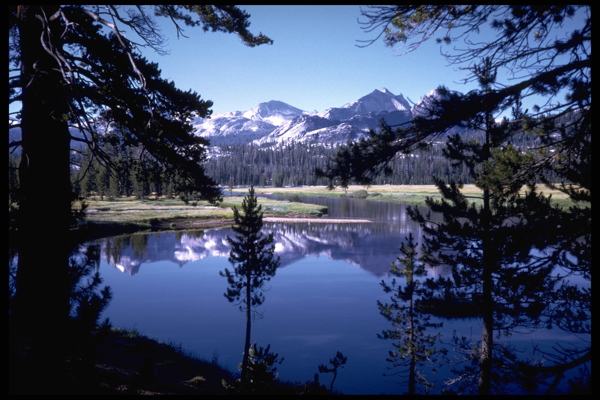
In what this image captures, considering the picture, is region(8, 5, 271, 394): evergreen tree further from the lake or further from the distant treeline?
the lake

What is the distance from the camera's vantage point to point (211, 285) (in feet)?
83.3

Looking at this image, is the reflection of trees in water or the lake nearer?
the lake


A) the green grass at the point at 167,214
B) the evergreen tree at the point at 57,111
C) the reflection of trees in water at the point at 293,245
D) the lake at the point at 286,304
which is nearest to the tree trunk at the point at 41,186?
the evergreen tree at the point at 57,111

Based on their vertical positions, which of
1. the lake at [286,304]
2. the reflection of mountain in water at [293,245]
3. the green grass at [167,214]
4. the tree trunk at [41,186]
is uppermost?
the tree trunk at [41,186]

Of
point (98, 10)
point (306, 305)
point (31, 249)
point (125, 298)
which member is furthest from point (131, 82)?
point (125, 298)

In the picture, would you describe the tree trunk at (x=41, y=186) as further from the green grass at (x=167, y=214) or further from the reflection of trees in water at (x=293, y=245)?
the green grass at (x=167, y=214)

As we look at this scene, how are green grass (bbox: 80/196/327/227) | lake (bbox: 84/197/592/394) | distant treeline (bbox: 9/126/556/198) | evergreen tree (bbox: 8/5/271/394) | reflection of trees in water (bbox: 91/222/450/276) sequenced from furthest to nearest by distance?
green grass (bbox: 80/196/327/227) < reflection of trees in water (bbox: 91/222/450/276) < lake (bbox: 84/197/592/394) < distant treeline (bbox: 9/126/556/198) < evergreen tree (bbox: 8/5/271/394)

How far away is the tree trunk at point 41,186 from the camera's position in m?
4.33

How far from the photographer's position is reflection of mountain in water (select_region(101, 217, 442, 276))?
97.3ft

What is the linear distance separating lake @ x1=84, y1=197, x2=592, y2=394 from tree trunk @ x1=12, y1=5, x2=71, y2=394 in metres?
12.4

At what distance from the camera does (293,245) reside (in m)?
37.6

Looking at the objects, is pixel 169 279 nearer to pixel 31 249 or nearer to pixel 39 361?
pixel 31 249

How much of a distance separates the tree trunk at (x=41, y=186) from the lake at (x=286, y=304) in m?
12.4

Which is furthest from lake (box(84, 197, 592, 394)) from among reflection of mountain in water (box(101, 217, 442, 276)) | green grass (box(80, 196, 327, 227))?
green grass (box(80, 196, 327, 227))
